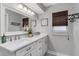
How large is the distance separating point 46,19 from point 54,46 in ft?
2.69

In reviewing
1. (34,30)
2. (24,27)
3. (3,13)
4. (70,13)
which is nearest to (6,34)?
(3,13)

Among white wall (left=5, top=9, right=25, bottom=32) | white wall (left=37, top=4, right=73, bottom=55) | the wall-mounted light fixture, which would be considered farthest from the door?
white wall (left=5, top=9, right=25, bottom=32)

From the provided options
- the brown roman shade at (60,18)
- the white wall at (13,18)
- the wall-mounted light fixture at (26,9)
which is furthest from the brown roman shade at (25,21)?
the brown roman shade at (60,18)

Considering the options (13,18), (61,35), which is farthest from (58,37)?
(13,18)

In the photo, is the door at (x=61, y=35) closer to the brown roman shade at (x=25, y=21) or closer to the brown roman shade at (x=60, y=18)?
the brown roman shade at (x=60, y=18)

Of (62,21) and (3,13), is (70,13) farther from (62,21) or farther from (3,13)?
(3,13)

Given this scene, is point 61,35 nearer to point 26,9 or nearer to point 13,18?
Result: point 26,9

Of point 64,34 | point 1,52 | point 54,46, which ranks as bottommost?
point 54,46

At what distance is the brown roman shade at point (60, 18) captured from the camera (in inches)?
79.7

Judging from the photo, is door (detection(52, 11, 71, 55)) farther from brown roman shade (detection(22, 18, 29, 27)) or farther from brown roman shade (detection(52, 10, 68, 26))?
brown roman shade (detection(22, 18, 29, 27))

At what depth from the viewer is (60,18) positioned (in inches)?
79.5

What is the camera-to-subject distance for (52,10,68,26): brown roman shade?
2.02m

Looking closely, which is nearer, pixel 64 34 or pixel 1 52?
pixel 1 52

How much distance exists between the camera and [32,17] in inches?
82.4
